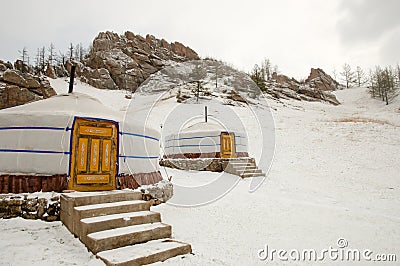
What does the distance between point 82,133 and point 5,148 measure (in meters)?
1.16

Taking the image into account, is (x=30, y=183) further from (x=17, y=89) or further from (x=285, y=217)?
(x=17, y=89)

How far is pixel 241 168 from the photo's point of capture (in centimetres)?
884

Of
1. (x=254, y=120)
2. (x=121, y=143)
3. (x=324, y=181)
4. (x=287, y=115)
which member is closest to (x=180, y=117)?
(x=254, y=120)

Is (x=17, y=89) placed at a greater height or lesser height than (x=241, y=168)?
greater

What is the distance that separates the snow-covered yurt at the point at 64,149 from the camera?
3.87m

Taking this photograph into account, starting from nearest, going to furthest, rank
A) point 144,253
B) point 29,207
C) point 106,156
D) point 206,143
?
point 144,253, point 29,207, point 106,156, point 206,143

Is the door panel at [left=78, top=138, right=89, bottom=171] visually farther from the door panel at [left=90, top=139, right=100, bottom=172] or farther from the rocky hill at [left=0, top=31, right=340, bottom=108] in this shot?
the rocky hill at [left=0, top=31, right=340, bottom=108]

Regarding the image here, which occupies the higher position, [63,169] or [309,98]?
[309,98]

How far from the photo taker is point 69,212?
3.28 meters

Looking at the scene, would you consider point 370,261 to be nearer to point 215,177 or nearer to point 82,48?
point 215,177

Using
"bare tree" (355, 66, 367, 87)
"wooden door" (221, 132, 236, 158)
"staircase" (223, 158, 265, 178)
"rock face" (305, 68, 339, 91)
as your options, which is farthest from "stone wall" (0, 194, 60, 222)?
"bare tree" (355, 66, 367, 87)

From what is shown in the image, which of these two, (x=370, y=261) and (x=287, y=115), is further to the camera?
(x=287, y=115)

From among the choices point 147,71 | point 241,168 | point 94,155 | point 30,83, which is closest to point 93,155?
point 94,155

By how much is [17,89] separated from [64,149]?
13.0 meters
